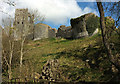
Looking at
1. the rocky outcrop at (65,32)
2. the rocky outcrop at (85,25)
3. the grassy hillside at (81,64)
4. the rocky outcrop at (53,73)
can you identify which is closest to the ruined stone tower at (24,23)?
the grassy hillside at (81,64)

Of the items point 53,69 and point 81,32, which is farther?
point 81,32

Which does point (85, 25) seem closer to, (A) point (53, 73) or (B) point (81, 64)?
(B) point (81, 64)

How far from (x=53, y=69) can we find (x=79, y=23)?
1822 cm

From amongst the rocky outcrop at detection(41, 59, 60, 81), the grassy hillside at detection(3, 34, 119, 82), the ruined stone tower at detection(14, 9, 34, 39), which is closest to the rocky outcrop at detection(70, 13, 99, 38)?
the grassy hillside at detection(3, 34, 119, 82)

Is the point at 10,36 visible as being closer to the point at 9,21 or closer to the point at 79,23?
the point at 9,21

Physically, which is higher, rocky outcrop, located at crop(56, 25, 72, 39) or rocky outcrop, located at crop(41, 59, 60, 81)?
rocky outcrop, located at crop(56, 25, 72, 39)

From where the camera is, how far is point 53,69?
4.19 meters

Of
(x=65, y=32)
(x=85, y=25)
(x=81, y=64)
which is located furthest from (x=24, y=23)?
(x=65, y=32)

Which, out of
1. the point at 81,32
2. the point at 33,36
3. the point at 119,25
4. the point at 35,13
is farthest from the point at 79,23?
the point at 119,25

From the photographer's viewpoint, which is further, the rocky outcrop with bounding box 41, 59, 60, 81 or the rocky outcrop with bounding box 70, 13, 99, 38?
the rocky outcrop with bounding box 70, 13, 99, 38

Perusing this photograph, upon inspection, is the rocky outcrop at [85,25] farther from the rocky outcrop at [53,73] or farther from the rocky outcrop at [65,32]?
the rocky outcrop at [53,73]

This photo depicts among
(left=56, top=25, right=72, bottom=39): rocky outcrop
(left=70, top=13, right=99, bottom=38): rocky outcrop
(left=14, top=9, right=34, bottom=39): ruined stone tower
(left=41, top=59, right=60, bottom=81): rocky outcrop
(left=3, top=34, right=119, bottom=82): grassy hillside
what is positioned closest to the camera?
(left=41, top=59, right=60, bottom=81): rocky outcrop

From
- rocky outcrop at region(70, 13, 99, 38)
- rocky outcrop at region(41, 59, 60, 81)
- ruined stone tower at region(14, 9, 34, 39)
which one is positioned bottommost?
rocky outcrop at region(41, 59, 60, 81)

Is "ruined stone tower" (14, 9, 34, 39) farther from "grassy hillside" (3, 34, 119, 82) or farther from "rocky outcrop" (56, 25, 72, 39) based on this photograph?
"rocky outcrop" (56, 25, 72, 39)
